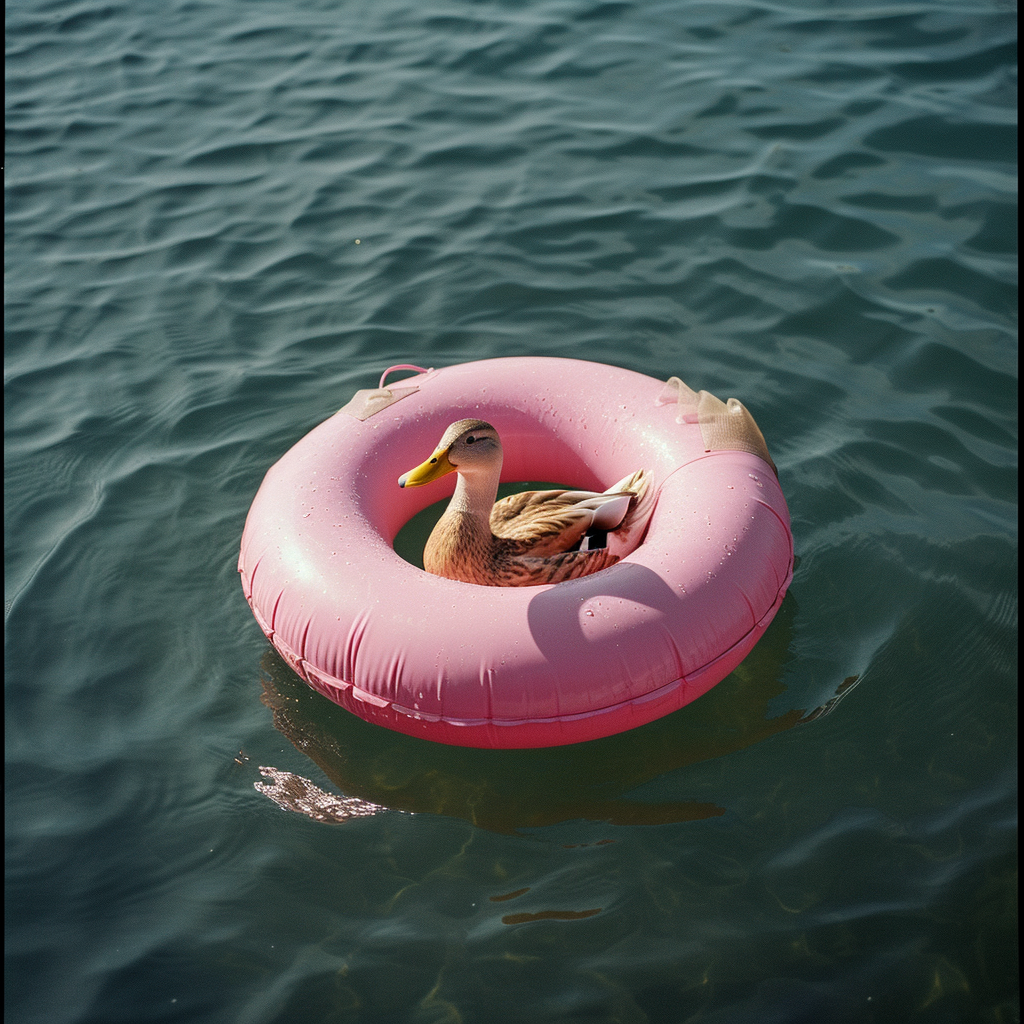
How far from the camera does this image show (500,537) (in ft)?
10.8

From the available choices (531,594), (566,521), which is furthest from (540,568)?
(531,594)

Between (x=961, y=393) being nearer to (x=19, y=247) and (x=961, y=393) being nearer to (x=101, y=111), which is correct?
(x=19, y=247)

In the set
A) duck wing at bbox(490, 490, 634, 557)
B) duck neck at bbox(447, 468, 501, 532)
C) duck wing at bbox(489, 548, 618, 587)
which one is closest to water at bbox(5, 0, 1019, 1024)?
duck wing at bbox(489, 548, 618, 587)

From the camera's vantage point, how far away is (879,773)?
9.87 feet

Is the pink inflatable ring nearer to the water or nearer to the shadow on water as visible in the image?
the shadow on water

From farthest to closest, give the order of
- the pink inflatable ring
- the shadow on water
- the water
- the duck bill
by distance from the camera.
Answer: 1. the duck bill
2. the shadow on water
3. the pink inflatable ring
4. the water

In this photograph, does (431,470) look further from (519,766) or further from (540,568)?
(519,766)

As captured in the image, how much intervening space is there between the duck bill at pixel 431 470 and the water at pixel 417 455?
812mm

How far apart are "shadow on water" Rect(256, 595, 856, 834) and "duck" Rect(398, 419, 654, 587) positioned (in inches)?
21.7

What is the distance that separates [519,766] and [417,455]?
1199 mm

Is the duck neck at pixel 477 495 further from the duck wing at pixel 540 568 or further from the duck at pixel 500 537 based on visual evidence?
the duck wing at pixel 540 568

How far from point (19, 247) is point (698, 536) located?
466 centimetres

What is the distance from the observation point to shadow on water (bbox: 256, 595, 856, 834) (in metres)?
2.96

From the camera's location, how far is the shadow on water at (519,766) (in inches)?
116
